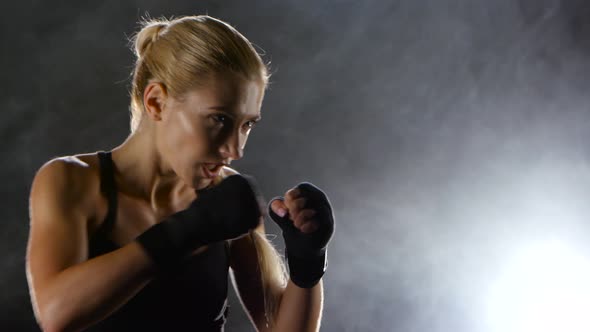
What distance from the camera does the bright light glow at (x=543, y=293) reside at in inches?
119

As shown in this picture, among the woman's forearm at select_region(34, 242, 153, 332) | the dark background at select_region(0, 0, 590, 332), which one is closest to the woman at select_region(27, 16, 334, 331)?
the woman's forearm at select_region(34, 242, 153, 332)

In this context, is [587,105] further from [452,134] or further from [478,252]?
[478,252]

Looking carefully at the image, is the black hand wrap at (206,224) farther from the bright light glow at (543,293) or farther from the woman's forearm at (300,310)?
the bright light glow at (543,293)

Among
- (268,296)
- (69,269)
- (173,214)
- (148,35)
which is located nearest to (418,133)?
(268,296)

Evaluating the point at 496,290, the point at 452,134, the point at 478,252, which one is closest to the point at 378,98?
the point at 452,134

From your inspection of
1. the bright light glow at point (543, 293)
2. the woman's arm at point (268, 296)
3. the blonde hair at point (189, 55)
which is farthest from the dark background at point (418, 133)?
the blonde hair at point (189, 55)

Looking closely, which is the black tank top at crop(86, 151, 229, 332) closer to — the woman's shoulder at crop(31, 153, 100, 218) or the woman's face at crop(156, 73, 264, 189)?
the woman's shoulder at crop(31, 153, 100, 218)

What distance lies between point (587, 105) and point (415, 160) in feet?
3.09

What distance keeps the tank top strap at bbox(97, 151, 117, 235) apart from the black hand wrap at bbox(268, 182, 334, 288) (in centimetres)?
27

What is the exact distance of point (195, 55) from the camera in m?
1.07

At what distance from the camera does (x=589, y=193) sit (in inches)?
125

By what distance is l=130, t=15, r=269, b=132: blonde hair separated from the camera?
3.48ft

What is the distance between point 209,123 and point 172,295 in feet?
1.04

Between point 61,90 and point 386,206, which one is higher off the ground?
point 386,206
